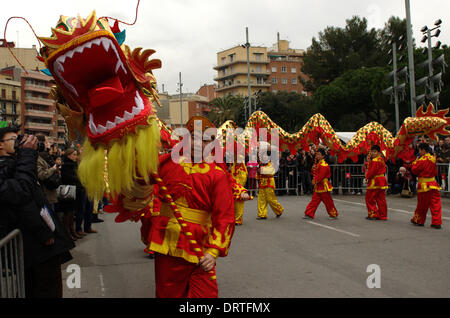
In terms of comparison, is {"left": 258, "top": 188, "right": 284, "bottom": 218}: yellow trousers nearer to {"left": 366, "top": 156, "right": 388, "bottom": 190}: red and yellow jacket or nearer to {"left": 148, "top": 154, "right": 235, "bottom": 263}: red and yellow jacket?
{"left": 366, "top": 156, "right": 388, "bottom": 190}: red and yellow jacket

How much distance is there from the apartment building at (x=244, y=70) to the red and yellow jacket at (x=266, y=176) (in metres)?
77.0

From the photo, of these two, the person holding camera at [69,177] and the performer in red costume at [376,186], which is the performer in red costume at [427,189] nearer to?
the performer in red costume at [376,186]

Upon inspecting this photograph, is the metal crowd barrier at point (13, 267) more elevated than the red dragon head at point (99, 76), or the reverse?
the red dragon head at point (99, 76)

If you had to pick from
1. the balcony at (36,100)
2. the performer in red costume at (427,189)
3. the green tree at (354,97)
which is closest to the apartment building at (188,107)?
the balcony at (36,100)

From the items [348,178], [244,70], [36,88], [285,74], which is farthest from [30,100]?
[348,178]

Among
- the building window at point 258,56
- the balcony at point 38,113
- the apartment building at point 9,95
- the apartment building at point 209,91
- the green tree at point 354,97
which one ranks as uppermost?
the building window at point 258,56

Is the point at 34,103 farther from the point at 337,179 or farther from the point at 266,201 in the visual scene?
the point at 266,201

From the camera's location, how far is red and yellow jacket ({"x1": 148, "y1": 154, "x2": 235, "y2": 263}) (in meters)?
3.22

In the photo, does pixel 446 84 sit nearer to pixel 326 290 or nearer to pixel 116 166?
pixel 326 290

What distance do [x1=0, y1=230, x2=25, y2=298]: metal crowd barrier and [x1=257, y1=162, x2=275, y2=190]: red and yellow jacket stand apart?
291 inches

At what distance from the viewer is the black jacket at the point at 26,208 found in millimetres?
3119

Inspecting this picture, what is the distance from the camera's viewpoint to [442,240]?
753 centimetres

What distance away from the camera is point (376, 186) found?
9992 millimetres

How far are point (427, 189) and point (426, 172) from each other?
1.17ft
